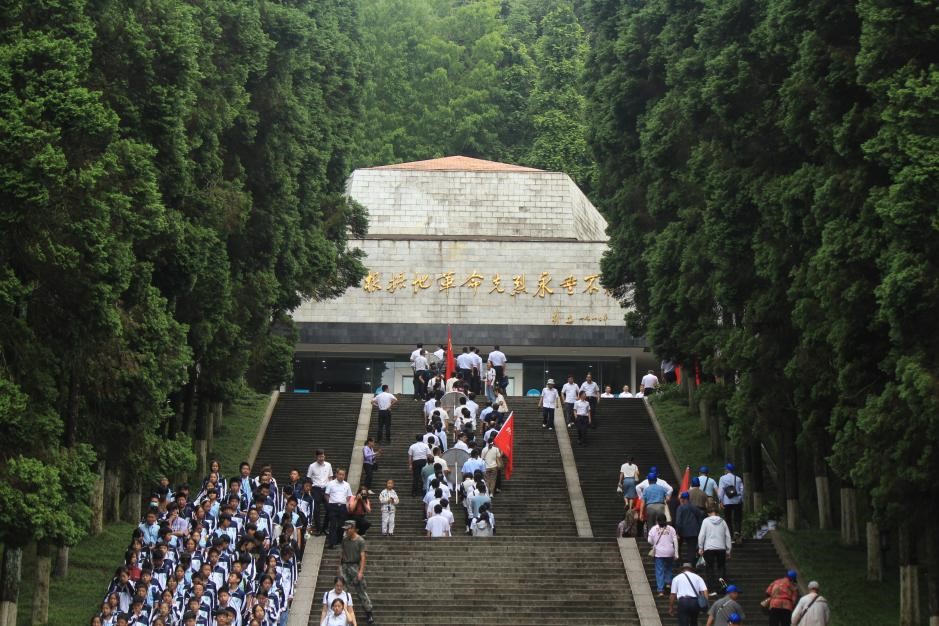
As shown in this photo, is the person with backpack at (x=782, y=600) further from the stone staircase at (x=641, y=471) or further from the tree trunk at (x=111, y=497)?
the tree trunk at (x=111, y=497)

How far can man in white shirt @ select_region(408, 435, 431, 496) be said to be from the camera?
81.2 feet

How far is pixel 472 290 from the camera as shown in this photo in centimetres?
4031

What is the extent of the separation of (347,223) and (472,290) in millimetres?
7224

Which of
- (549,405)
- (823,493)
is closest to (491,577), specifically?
(823,493)

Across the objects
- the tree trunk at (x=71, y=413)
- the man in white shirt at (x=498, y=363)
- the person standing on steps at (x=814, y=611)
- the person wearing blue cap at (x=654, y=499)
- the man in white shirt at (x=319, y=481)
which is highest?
the tree trunk at (x=71, y=413)

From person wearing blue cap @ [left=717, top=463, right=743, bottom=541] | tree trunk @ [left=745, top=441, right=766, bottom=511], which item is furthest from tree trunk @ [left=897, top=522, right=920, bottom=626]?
tree trunk @ [left=745, top=441, right=766, bottom=511]

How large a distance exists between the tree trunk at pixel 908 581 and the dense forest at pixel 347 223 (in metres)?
0.04

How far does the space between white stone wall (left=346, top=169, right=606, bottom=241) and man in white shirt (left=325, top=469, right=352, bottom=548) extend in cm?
2084

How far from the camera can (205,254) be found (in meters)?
22.3

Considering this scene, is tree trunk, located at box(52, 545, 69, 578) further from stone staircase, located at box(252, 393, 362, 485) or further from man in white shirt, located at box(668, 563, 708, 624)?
man in white shirt, located at box(668, 563, 708, 624)

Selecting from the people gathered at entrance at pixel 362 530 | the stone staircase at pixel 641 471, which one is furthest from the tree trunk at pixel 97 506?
the stone staircase at pixel 641 471

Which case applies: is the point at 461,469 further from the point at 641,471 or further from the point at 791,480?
the point at 791,480

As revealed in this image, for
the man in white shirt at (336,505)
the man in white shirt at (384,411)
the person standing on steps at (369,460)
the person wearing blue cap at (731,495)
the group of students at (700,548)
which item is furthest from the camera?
the man in white shirt at (384,411)

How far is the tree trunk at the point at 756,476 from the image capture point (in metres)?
25.8
